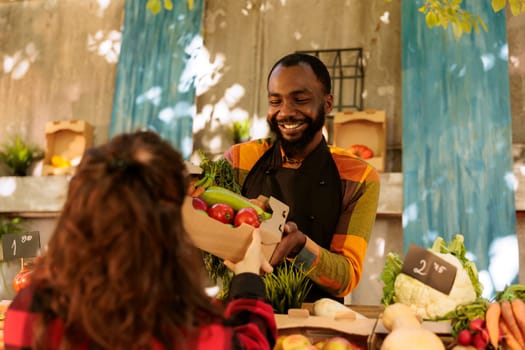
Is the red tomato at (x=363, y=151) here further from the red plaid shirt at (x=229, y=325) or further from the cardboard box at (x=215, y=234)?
the red plaid shirt at (x=229, y=325)

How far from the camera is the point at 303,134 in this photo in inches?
75.8

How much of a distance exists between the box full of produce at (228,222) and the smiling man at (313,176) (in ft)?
1.20

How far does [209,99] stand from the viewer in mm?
5066

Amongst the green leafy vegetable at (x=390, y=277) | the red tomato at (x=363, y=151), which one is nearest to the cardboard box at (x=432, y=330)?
the green leafy vegetable at (x=390, y=277)

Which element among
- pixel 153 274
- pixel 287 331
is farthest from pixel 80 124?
pixel 153 274

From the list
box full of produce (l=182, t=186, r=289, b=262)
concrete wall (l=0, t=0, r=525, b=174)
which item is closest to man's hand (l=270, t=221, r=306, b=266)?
box full of produce (l=182, t=186, r=289, b=262)

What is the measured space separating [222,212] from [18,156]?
427 cm

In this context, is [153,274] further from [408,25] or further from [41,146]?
[41,146]

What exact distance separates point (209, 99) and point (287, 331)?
3.79 meters

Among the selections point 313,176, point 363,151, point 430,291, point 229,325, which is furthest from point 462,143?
point 229,325

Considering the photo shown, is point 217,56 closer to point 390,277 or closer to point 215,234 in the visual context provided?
point 390,277

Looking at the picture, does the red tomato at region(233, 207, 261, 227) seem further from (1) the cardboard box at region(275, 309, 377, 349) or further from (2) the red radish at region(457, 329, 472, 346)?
(2) the red radish at region(457, 329, 472, 346)

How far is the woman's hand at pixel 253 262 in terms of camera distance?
1235 millimetres

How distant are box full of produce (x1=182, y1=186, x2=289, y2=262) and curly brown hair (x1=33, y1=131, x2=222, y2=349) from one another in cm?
42
